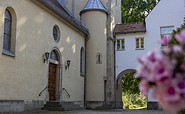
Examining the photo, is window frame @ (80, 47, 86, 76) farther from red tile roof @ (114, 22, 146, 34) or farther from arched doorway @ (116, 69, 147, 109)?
red tile roof @ (114, 22, 146, 34)

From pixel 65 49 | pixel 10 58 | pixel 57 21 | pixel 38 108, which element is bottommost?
pixel 38 108

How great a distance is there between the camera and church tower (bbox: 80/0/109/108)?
2266cm

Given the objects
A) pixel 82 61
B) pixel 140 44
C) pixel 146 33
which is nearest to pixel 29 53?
pixel 82 61

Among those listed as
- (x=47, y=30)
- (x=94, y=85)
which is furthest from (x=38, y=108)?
(x=94, y=85)

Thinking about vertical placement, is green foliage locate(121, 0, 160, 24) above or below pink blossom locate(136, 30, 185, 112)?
above

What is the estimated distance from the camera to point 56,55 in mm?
18172

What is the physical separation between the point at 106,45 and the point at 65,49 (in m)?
5.27

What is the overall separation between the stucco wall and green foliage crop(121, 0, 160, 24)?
15.8 metres

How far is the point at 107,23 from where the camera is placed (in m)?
24.1

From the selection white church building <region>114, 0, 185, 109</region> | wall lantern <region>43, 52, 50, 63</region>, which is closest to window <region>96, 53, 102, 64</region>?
white church building <region>114, 0, 185, 109</region>

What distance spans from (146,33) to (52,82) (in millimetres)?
10039

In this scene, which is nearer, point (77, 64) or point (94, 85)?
point (77, 64)

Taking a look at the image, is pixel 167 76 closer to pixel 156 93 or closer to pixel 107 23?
pixel 156 93

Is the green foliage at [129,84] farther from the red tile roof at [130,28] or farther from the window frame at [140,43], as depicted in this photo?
the window frame at [140,43]
